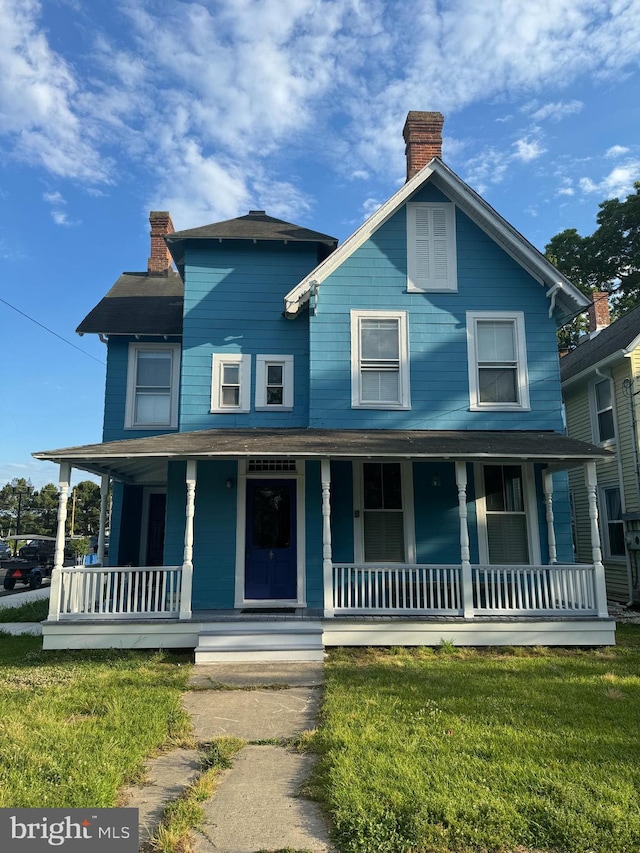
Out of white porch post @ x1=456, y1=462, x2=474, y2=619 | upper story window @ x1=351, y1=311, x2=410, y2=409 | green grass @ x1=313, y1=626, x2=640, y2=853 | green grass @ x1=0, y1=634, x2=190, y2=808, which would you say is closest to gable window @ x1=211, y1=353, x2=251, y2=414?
upper story window @ x1=351, y1=311, x2=410, y2=409

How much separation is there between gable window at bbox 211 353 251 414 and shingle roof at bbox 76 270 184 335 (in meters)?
1.59

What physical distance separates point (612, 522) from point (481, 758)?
478 inches

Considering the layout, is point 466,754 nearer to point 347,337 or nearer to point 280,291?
point 347,337

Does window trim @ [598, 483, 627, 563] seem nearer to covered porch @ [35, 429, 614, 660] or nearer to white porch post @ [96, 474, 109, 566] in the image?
covered porch @ [35, 429, 614, 660]

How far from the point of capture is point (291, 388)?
38.6 ft

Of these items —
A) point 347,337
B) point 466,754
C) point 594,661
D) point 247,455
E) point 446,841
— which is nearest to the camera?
point 446,841

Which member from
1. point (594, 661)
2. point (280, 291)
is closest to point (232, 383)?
point (280, 291)

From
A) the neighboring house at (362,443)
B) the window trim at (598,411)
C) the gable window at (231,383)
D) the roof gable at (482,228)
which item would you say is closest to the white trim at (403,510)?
the neighboring house at (362,443)

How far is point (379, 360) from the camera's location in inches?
447

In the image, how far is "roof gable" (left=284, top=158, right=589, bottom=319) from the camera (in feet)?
36.8

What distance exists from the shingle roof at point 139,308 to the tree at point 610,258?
22.2m

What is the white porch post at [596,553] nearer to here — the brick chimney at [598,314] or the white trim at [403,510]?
the white trim at [403,510]

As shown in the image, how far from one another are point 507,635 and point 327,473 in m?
3.86

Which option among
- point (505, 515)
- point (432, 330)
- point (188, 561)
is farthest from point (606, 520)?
point (188, 561)
